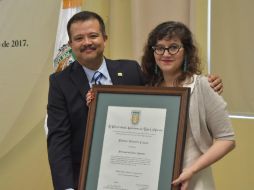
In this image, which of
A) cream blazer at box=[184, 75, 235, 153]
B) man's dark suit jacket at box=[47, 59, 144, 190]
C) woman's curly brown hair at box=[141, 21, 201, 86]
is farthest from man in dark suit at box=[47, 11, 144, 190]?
cream blazer at box=[184, 75, 235, 153]

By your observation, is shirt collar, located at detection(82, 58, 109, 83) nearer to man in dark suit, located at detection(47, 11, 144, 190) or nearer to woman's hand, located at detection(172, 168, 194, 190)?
man in dark suit, located at detection(47, 11, 144, 190)

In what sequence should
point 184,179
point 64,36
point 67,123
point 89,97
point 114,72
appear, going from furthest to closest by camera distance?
1. point 64,36
2. point 114,72
3. point 67,123
4. point 89,97
5. point 184,179

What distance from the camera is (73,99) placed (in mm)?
1728

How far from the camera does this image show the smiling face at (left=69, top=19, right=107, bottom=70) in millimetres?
1703

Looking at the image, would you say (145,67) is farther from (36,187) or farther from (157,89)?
(36,187)

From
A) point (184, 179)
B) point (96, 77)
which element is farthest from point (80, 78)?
point (184, 179)

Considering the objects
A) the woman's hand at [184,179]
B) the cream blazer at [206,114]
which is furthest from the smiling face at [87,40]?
the woman's hand at [184,179]

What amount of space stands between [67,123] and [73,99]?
11 centimetres

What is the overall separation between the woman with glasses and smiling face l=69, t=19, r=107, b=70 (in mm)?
264

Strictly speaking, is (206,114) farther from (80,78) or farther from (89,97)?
(80,78)

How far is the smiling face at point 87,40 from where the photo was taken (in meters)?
1.70

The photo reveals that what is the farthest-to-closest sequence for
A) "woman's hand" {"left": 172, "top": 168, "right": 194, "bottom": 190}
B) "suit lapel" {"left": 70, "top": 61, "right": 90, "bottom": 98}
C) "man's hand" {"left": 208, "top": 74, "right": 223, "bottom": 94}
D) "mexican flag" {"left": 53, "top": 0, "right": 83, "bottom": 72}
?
"mexican flag" {"left": 53, "top": 0, "right": 83, "bottom": 72} < "suit lapel" {"left": 70, "top": 61, "right": 90, "bottom": 98} < "man's hand" {"left": 208, "top": 74, "right": 223, "bottom": 94} < "woman's hand" {"left": 172, "top": 168, "right": 194, "bottom": 190}

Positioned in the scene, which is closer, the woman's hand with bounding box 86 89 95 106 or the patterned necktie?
the woman's hand with bounding box 86 89 95 106

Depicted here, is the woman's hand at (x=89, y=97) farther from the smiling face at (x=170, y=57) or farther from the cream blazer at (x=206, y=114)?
the cream blazer at (x=206, y=114)
